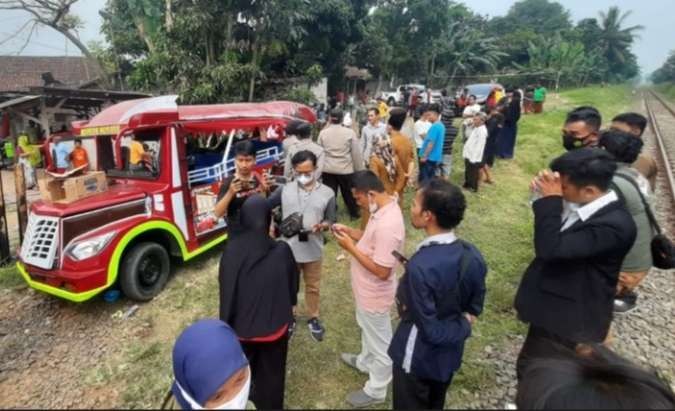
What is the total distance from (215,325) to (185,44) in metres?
12.7

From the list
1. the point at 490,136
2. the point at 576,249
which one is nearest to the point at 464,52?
the point at 490,136

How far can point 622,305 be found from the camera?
13.0 feet

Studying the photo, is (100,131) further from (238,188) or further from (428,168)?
(428,168)

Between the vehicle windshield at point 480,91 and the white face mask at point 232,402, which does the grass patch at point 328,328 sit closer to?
the white face mask at point 232,402

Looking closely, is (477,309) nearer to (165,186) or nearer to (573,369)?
(573,369)

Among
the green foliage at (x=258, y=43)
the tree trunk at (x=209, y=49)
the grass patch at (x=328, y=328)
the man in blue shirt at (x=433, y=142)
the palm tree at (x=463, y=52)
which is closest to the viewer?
the grass patch at (x=328, y=328)

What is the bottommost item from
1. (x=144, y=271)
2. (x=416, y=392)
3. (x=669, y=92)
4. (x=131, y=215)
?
(x=144, y=271)

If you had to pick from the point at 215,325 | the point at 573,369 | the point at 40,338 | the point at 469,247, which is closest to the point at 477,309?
the point at 469,247

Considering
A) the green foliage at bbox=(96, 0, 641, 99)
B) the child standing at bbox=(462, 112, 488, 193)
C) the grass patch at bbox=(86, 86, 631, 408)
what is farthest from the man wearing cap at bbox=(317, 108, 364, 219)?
the green foliage at bbox=(96, 0, 641, 99)

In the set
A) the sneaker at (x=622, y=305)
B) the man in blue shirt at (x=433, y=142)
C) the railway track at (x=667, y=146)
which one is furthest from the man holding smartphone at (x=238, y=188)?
the railway track at (x=667, y=146)

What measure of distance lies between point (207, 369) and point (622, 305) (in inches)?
170

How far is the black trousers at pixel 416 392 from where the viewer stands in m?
2.08

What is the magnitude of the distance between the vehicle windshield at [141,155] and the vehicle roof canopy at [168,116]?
259 millimetres

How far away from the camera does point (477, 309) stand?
2.06 m
